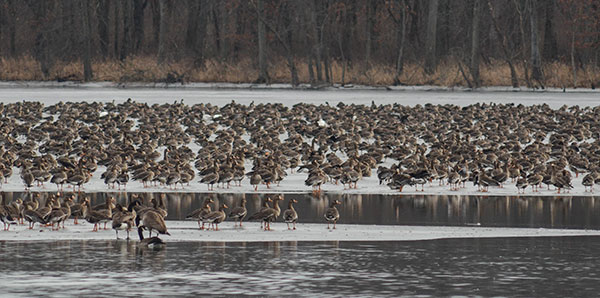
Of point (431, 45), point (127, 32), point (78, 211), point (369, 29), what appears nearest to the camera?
point (78, 211)

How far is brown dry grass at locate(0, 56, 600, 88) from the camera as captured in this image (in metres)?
57.7

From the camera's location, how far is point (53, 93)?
53.8m

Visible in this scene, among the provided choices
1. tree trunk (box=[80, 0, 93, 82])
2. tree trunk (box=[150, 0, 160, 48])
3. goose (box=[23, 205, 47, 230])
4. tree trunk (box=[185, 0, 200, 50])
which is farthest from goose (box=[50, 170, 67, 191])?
tree trunk (box=[150, 0, 160, 48])

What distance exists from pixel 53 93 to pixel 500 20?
3385cm

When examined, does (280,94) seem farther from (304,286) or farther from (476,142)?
(304,286)

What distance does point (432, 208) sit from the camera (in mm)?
20156

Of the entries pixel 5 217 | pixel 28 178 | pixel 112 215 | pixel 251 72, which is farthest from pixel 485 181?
pixel 251 72

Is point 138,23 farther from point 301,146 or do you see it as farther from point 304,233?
point 304,233

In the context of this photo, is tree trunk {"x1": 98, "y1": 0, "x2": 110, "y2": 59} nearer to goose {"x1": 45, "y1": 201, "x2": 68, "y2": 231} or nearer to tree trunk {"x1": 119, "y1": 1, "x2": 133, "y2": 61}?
tree trunk {"x1": 119, "y1": 1, "x2": 133, "y2": 61}

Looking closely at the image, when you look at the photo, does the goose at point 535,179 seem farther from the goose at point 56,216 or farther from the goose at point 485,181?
the goose at point 56,216

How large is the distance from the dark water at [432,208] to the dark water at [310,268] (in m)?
1.99

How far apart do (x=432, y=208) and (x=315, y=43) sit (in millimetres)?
41233

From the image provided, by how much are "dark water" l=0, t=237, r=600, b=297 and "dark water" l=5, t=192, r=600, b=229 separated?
1.99m

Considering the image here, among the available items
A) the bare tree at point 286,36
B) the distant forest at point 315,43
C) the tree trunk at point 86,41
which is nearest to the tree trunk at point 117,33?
the distant forest at point 315,43
